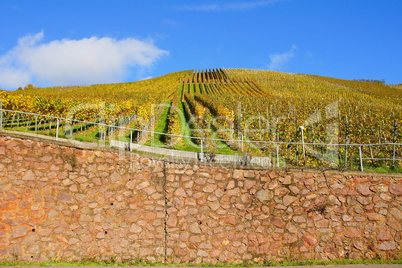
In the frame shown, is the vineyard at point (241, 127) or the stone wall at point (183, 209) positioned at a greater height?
the vineyard at point (241, 127)

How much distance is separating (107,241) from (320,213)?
21.7 feet

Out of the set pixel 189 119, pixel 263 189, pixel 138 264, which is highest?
pixel 189 119

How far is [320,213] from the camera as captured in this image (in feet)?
38.8

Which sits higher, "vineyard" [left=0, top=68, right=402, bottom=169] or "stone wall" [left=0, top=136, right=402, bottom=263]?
"vineyard" [left=0, top=68, right=402, bottom=169]

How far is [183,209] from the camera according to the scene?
1169 centimetres

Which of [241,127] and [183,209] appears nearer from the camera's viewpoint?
[183,209]

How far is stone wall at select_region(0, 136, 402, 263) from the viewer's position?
1107 centimetres

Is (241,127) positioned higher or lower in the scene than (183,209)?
higher

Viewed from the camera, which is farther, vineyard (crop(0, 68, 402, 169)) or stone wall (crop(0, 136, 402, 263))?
vineyard (crop(0, 68, 402, 169))

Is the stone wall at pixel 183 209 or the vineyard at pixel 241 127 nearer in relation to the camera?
the stone wall at pixel 183 209

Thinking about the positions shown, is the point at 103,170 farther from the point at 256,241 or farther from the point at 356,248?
the point at 356,248

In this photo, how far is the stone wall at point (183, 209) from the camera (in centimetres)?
1107

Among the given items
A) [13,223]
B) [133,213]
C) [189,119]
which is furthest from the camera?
[189,119]

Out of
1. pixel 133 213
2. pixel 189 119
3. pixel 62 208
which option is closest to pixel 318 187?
pixel 133 213
